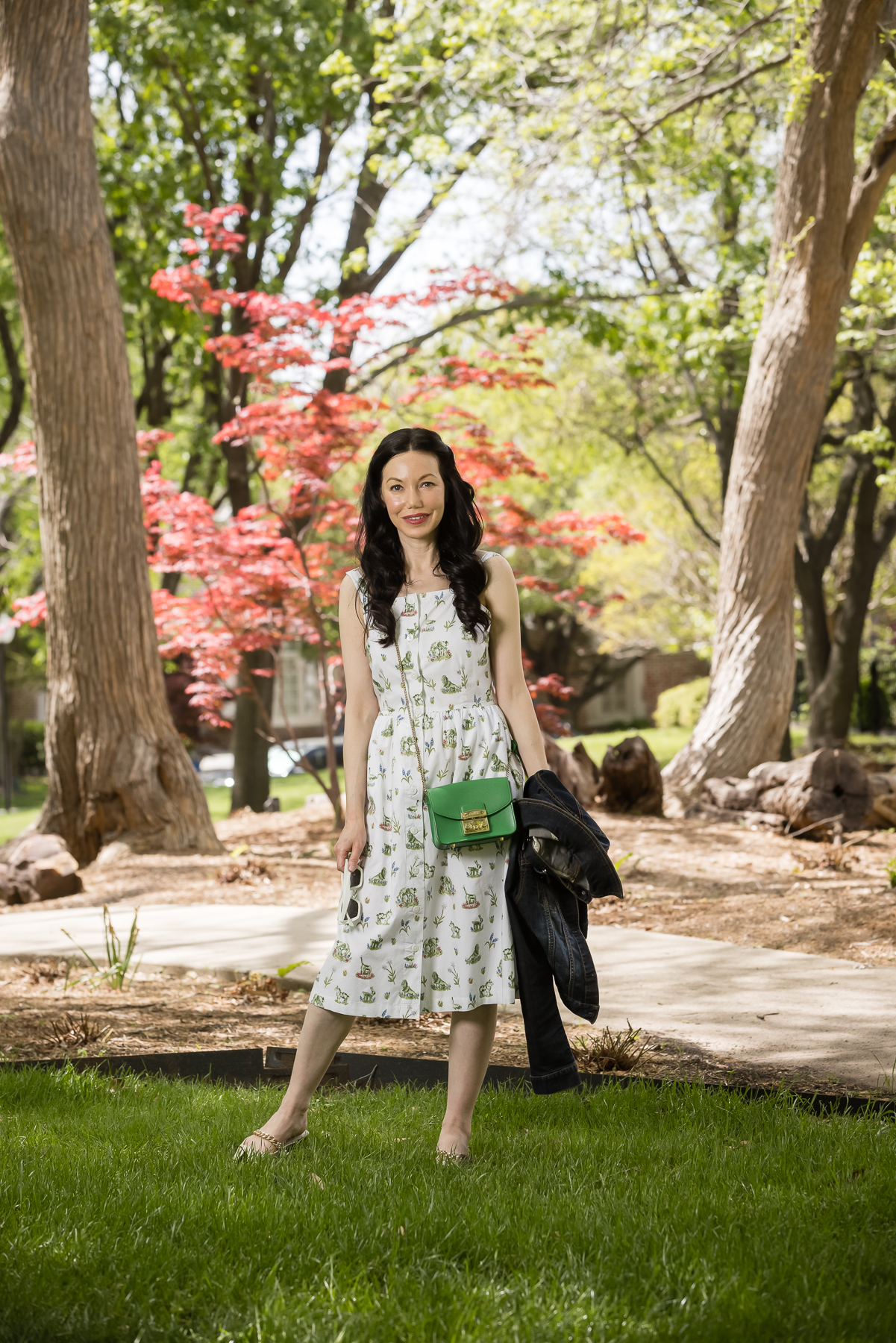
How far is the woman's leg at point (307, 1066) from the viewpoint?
10.1 ft

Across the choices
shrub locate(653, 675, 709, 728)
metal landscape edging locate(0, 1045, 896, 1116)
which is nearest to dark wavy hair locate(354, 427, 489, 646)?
metal landscape edging locate(0, 1045, 896, 1116)

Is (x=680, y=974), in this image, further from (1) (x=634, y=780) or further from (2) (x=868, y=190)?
(2) (x=868, y=190)

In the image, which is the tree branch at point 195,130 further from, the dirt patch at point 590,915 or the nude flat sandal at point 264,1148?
the nude flat sandal at point 264,1148

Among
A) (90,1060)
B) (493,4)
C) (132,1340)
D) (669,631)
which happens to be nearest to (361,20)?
(493,4)

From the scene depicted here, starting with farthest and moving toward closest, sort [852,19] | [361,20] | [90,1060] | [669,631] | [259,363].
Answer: [669,631], [361,20], [259,363], [852,19], [90,1060]

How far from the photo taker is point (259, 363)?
30.0 feet

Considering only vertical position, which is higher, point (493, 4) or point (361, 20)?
point (361, 20)

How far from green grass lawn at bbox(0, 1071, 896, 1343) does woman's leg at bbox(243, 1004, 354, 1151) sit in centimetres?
9

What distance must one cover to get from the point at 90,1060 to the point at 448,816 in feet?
5.94

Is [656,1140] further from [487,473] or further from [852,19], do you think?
[852,19]

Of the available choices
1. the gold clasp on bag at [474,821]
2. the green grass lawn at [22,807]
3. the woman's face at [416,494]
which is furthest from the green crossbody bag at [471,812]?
the green grass lawn at [22,807]

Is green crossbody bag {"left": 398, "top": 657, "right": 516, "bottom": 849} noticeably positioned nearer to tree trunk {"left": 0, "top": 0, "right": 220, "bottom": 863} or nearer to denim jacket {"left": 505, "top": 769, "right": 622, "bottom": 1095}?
denim jacket {"left": 505, "top": 769, "right": 622, "bottom": 1095}

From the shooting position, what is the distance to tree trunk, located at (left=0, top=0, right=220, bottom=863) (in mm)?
8242

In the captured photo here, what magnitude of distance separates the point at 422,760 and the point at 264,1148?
1066mm
